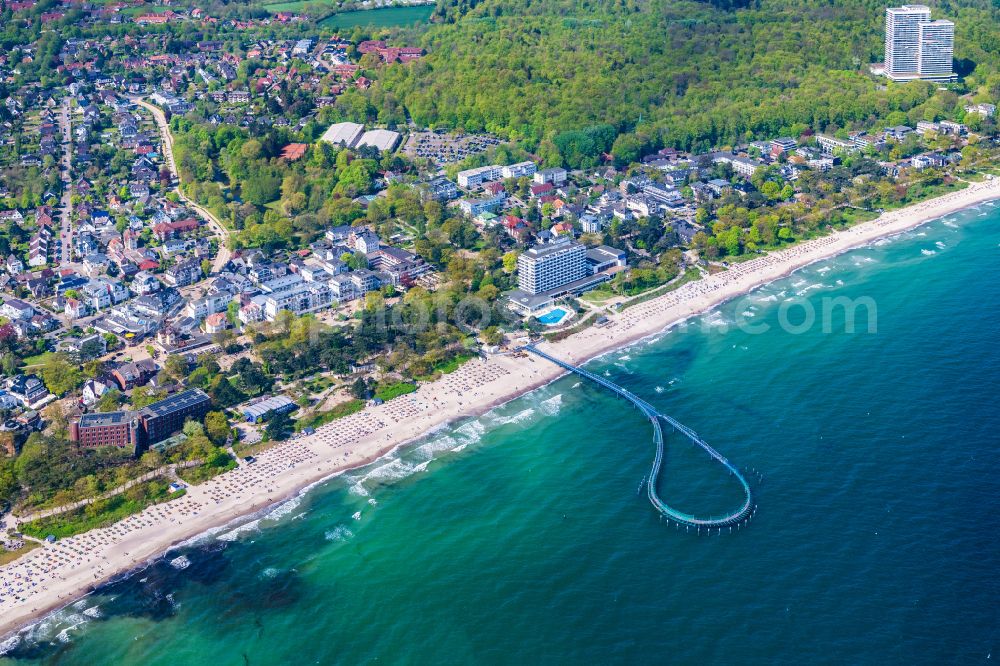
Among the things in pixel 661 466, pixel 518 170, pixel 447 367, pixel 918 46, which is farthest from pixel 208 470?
pixel 918 46

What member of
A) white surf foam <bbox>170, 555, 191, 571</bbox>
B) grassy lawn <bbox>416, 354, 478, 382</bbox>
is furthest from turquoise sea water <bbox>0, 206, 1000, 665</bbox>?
grassy lawn <bbox>416, 354, 478, 382</bbox>

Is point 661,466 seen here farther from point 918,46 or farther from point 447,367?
point 918,46

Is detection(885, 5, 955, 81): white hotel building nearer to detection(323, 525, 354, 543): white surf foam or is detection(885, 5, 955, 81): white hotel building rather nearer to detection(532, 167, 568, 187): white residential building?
detection(532, 167, 568, 187): white residential building

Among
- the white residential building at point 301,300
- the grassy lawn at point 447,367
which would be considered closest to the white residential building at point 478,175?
the white residential building at point 301,300

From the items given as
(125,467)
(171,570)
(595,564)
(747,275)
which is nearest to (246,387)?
(125,467)

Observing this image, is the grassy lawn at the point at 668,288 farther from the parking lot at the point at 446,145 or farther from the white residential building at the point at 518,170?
the parking lot at the point at 446,145
